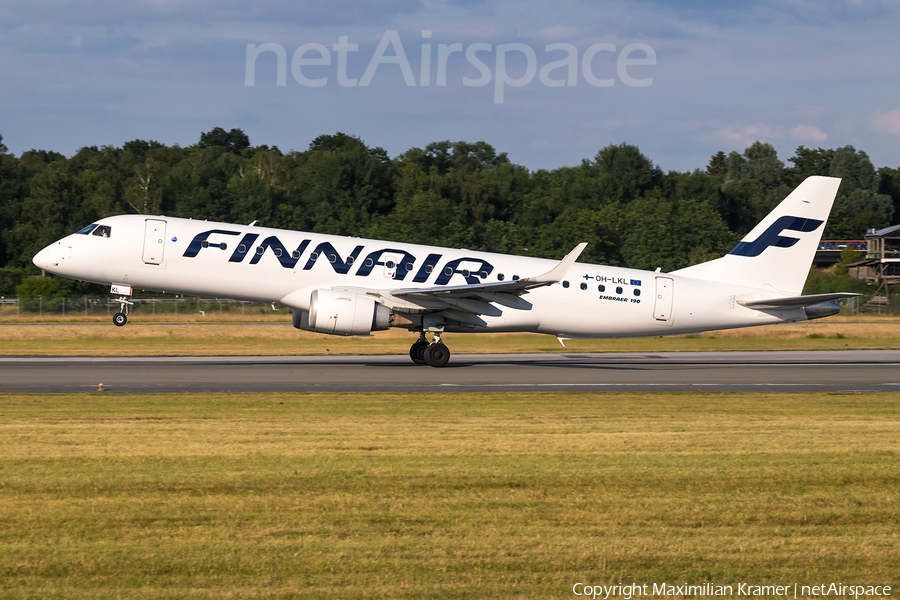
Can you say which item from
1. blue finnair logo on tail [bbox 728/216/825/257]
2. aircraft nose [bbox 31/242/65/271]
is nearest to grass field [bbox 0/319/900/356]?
aircraft nose [bbox 31/242/65/271]

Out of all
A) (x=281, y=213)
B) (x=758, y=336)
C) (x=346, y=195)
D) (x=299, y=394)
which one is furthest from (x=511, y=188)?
(x=299, y=394)

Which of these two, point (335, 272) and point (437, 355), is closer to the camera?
point (335, 272)

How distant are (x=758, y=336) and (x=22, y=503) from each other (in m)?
42.5

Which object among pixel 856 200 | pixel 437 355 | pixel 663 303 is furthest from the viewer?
pixel 856 200

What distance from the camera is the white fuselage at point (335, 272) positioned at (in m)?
27.1

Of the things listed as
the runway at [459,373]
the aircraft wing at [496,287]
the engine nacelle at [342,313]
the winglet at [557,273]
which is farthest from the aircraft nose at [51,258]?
the winglet at [557,273]

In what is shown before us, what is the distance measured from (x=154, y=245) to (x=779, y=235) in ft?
68.9

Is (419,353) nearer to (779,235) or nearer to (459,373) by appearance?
(459,373)

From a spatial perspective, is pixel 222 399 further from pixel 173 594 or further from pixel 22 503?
pixel 173 594

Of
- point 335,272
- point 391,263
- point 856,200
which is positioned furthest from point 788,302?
point 856,200

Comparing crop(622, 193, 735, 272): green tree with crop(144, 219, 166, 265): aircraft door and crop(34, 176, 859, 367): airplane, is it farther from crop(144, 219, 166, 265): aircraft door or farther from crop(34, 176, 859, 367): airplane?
crop(144, 219, 166, 265): aircraft door

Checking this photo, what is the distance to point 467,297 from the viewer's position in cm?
2789

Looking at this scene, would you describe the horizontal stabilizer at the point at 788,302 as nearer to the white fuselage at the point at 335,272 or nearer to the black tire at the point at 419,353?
the white fuselage at the point at 335,272

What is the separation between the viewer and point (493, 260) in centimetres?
2956
